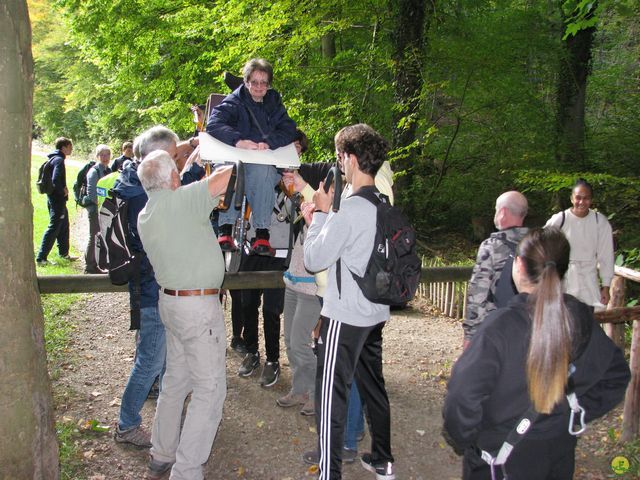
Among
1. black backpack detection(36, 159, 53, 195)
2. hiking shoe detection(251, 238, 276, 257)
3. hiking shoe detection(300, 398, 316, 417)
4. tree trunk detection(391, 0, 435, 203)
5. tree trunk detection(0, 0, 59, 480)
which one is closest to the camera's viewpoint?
tree trunk detection(0, 0, 59, 480)

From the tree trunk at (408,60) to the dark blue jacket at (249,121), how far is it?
20.0 feet

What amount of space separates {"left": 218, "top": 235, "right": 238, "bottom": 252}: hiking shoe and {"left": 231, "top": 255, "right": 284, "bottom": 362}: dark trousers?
97cm

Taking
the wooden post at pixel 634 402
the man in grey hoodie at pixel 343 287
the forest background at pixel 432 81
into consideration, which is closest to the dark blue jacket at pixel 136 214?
the man in grey hoodie at pixel 343 287

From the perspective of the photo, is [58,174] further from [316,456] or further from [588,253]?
[588,253]

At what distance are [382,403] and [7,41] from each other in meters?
2.92

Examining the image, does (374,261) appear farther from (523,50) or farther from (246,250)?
(523,50)

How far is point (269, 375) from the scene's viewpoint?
5176 millimetres

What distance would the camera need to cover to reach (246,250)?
4.46 meters

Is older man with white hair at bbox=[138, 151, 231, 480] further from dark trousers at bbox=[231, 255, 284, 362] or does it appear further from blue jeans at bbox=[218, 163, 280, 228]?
dark trousers at bbox=[231, 255, 284, 362]

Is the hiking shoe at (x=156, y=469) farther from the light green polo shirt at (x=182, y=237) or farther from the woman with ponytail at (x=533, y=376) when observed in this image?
the woman with ponytail at (x=533, y=376)

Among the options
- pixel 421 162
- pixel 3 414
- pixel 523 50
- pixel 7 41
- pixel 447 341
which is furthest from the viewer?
pixel 421 162

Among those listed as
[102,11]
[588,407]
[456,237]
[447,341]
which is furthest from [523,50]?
[588,407]

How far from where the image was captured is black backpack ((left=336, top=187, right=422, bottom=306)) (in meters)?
3.14

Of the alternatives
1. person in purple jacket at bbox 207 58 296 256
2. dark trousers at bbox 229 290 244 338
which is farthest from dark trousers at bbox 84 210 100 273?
person in purple jacket at bbox 207 58 296 256
